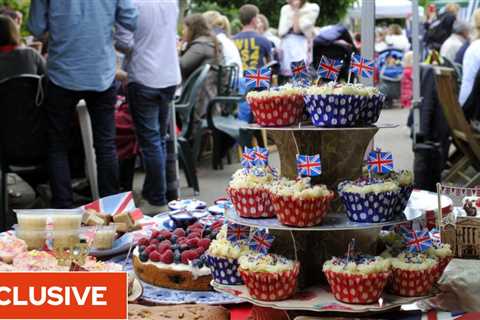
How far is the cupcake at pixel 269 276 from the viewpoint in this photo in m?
2.58

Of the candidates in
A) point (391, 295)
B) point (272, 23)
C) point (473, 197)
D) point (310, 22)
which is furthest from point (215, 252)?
point (272, 23)

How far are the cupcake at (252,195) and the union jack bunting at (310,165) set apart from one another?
15 centimetres

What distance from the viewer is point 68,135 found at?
631cm

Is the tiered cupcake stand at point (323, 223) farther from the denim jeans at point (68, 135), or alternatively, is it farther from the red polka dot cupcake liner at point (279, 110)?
the denim jeans at point (68, 135)

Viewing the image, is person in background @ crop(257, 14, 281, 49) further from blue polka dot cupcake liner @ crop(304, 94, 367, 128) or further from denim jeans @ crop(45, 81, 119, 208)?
blue polka dot cupcake liner @ crop(304, 94, 367, 128)

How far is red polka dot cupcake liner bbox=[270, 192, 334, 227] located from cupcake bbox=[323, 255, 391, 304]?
153 millimetres

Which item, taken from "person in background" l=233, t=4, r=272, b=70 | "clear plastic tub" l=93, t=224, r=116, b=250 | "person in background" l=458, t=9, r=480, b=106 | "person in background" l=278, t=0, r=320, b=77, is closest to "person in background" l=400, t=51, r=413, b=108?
"person in background" l=278, t=0, r=320, b=77

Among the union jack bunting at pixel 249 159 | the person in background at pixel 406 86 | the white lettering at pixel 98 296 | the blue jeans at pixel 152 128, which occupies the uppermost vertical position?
the union jack bunting at pixel 249 159

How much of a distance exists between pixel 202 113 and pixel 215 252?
7.14 meters

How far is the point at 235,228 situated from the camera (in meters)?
2.88

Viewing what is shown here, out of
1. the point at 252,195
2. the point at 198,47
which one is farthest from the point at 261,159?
the point at 198,47

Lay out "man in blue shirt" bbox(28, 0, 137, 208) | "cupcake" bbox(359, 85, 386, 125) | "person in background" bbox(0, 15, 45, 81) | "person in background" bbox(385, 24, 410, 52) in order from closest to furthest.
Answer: "cupcake" bbox(359, 85, 386, 125), "man in blue shirt" bbox(28, 0, 137, 208), "person in background" bbox(0, 15, 45, 81), "person in background" bbox(385, 24, 410, 52)

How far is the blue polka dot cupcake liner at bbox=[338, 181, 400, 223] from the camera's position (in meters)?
2.59

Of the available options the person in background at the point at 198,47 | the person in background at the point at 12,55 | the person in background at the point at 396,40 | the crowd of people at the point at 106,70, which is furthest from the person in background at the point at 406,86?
the person in background at the point at 12,55
